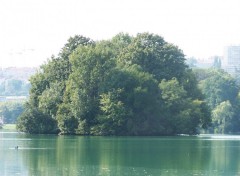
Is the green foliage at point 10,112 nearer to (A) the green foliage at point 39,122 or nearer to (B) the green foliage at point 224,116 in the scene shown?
(B) the green foliage at point 224,116

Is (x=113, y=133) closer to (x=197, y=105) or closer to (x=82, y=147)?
(x=197, y=105)

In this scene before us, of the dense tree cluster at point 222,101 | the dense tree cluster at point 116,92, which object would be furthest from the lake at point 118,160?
the dense tree cluster at point 222,101

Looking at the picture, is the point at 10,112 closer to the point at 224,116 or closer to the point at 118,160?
the point at 224,116

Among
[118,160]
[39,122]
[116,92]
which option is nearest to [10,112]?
[39,122]

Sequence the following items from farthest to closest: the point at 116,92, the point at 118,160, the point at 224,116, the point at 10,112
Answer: the point at 10,112
the point at 224,116
the point at 116,92
the point at 118,160

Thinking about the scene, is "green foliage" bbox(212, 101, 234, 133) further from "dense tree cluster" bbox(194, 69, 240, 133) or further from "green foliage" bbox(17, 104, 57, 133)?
"green foliage" bbox(17, 104, 57, 133)

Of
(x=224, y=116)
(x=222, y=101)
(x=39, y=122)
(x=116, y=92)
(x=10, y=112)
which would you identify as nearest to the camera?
(x=116, y=92)

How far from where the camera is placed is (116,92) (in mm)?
88938

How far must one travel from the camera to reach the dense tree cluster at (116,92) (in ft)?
293

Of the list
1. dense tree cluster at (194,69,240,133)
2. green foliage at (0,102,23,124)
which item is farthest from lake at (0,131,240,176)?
green foliage at (0,102,23,124)

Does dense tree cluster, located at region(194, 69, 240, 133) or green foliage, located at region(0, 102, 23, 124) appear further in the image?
green foliage, located at region(0, 102, 23, 124)

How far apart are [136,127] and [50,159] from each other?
137 ft

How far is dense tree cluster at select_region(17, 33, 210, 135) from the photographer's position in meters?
89.3

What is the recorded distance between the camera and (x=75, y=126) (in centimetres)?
9119
